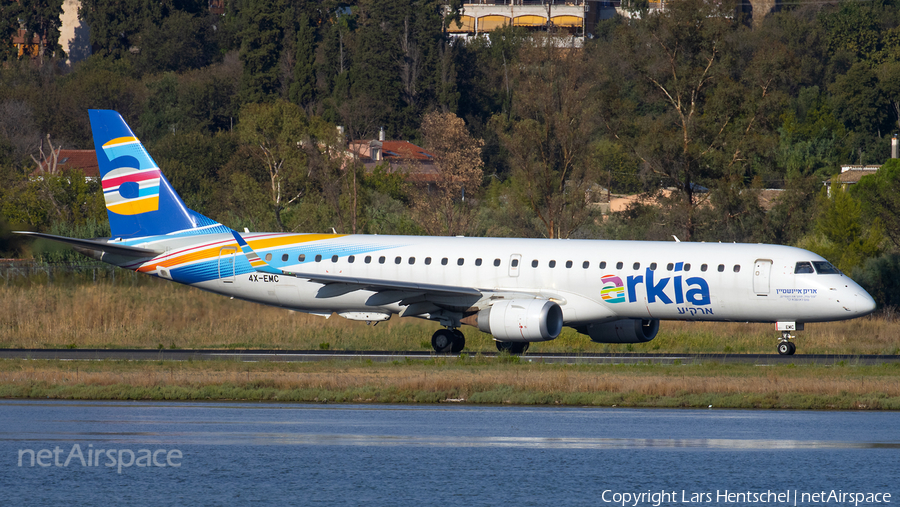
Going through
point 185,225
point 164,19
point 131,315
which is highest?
point 164,19

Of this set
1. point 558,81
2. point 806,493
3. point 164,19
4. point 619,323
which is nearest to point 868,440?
point 806,493

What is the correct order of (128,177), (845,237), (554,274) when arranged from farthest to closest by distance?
(845,237) → (128,177) → (554,274)

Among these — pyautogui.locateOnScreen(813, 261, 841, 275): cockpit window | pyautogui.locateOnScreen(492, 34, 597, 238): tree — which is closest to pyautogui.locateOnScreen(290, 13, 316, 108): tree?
pyautogui.locateOnScreen(492, 34, 597, 238): tree

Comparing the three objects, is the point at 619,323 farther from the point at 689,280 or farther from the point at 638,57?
the point at 638,57

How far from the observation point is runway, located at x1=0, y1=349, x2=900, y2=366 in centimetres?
2967

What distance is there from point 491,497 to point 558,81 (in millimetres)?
38489

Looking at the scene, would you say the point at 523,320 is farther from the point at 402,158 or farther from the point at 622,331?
the point at 402,158

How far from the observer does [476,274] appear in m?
33.0

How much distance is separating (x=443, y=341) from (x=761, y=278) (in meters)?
8.37

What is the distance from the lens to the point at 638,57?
175 ft

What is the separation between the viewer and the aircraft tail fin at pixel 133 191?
36062mm

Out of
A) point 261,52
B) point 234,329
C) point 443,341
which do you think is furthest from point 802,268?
point 261,52

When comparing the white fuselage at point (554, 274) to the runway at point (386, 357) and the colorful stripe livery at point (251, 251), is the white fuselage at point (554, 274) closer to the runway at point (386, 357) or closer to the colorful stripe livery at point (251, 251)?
the colorful stripe livery at point (251, 251)

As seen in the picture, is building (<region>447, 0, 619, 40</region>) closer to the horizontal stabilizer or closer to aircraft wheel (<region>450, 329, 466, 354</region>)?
the horizontal stabilizer
